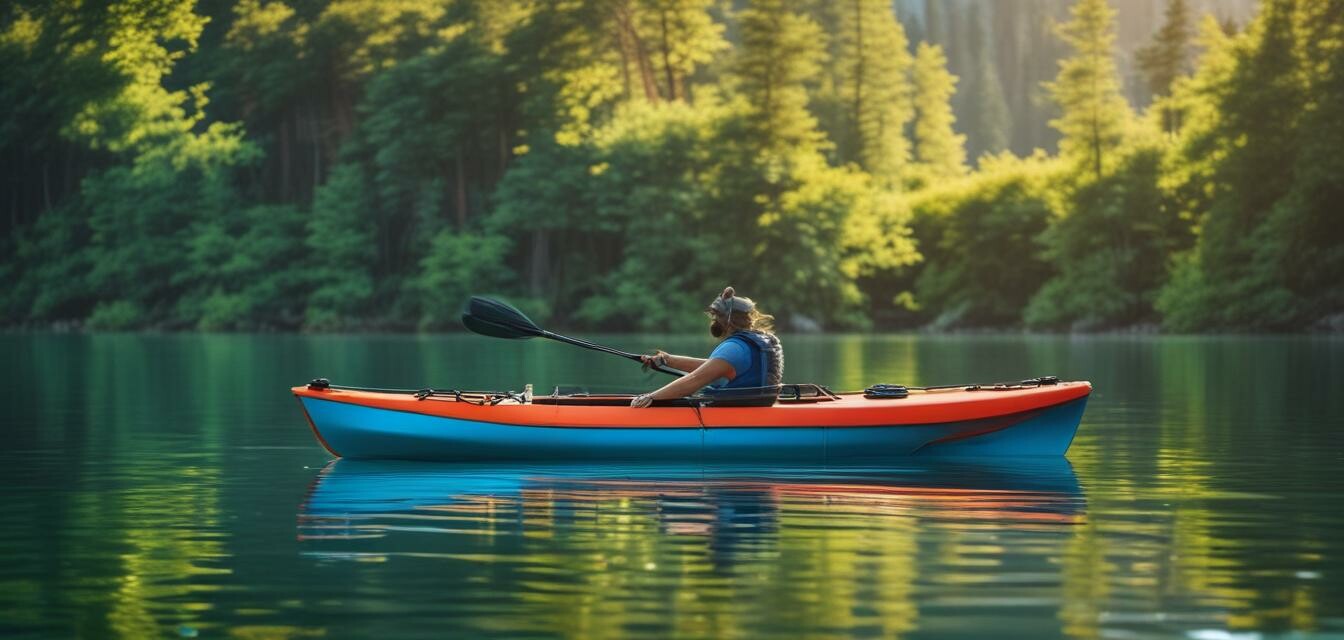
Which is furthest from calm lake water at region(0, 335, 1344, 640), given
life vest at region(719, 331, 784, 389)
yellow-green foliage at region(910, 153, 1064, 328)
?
yellow-green foliage at region(910, 153, 1064, 328)

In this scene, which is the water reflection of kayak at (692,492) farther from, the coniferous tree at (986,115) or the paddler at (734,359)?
the coniferous tree at (986,115)

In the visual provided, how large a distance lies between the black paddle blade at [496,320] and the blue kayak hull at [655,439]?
4.64 feet

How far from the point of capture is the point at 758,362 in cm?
1371

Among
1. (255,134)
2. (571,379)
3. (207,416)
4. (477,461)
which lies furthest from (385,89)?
(477,461)

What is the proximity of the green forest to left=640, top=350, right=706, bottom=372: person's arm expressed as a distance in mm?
40591

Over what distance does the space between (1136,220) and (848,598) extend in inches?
2068

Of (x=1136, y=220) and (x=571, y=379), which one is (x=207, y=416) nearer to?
(x=571, y=379)

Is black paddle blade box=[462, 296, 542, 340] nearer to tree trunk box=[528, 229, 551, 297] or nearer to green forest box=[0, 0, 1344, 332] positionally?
green forest box=[0, 0, 1344, 332]

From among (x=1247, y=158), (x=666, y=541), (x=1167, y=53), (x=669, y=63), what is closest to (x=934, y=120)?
(x=1167, y=53)

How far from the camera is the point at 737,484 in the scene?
1252cm

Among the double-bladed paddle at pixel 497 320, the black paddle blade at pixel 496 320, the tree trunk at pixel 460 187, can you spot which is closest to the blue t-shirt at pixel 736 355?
the double-bladed paddle at pixel 497 320

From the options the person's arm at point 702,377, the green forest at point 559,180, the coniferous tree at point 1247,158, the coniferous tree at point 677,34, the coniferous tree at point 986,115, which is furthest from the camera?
the coniferous tree at point 986,115

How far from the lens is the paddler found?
13.5 meters

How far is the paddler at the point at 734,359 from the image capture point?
13539 millimetres
